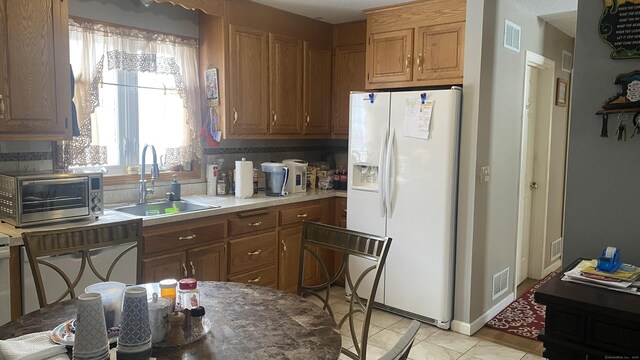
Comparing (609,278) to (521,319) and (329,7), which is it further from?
(329,7)

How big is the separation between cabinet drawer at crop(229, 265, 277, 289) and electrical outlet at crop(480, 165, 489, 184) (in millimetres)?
1670

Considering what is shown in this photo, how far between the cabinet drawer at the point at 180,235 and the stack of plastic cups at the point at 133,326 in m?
1.66

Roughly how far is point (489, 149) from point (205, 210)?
2045 millimetres

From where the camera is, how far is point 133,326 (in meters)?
1.19

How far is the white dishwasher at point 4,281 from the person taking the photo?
2.21 metres

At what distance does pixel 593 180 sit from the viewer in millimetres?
2477

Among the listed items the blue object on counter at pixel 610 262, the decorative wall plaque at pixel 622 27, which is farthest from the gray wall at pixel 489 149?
the blue object on counter at pixel 610 262

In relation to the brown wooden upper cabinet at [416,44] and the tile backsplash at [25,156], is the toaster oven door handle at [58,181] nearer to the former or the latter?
the tile backsplash at [25,156]

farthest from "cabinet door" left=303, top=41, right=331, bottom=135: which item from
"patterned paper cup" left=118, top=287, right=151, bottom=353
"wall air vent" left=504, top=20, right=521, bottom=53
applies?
"patterned paper cup" left=118, top=287, right=151, bottom=353

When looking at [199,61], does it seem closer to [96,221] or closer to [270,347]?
[96,221]

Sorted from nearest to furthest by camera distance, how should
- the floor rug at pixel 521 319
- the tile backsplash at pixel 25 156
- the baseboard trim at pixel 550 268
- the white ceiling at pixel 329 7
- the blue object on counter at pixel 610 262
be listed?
the blue object on counter at pixel 610 262
the tile backsplash at pixel 25 156
the floor rug at pixel 521 319
the white ceiling at pixel 329 7
the baseboard trim at pixel 550 268

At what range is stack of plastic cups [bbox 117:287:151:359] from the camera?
1.18 m

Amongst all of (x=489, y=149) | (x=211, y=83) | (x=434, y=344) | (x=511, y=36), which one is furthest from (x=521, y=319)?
(x=211, y=83)

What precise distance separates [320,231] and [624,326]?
1222 millimetres
